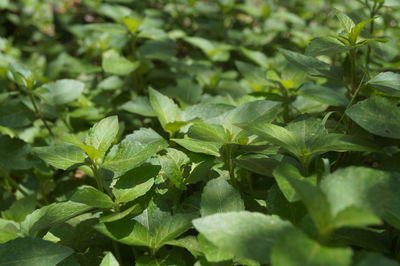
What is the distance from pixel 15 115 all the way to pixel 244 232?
1409 mm

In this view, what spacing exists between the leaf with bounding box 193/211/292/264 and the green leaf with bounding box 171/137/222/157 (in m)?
0.40

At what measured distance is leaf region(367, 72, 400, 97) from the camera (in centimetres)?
117

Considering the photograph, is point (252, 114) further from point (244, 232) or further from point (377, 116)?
point (244, 232)

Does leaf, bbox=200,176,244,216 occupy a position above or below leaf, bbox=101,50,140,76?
above

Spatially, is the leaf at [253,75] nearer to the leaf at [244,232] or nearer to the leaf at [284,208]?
the leaf at [284,208]

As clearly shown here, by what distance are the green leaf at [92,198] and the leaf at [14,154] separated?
0.72m

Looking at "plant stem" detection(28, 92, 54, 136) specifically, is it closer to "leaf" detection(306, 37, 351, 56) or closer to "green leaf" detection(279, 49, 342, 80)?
"green leaf" detection(279, 49, 342, 80)

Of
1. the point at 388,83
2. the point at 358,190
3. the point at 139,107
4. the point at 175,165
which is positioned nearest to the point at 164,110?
the point at 139,107

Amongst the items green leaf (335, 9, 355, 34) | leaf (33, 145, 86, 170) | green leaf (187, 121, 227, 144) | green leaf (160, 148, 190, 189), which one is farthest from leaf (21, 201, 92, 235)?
green leaf (335, 9, 355, 34)

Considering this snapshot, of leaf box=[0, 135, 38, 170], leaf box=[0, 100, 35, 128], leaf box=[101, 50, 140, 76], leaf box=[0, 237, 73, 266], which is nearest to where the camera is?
leaf box=[0, 237, 73, 266]

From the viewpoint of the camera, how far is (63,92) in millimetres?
1947

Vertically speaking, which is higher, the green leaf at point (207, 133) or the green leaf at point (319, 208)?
the green leaf at point (319, 208)

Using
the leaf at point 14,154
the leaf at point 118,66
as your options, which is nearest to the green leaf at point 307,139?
the leaf at point 14,154

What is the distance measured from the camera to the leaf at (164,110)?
1470mm
